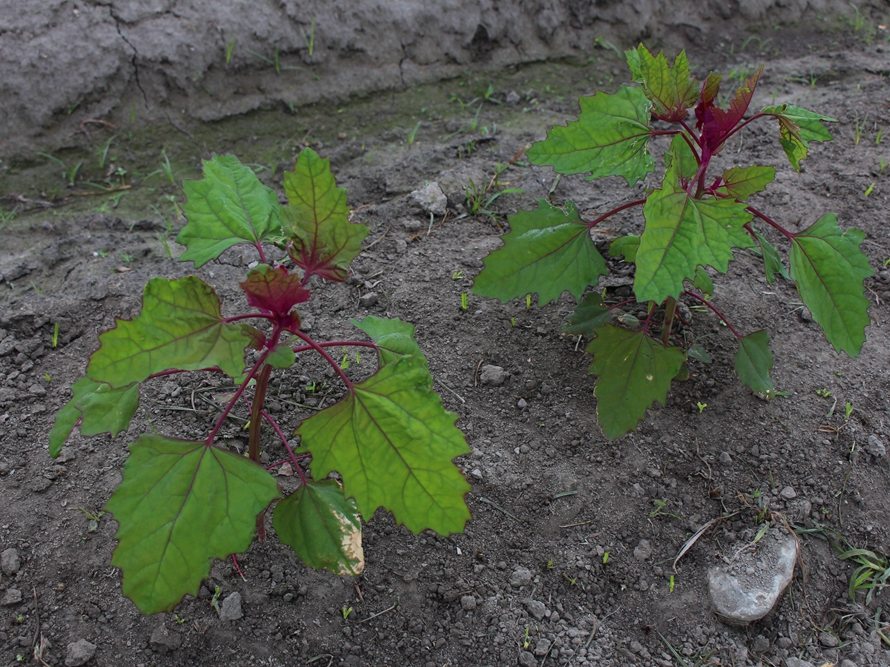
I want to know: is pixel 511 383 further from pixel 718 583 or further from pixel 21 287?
pixel 21 287

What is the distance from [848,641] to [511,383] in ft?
4.34

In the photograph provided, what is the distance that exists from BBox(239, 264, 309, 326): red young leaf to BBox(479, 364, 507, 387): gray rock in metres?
0.95

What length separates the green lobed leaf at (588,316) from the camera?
7.80 ft

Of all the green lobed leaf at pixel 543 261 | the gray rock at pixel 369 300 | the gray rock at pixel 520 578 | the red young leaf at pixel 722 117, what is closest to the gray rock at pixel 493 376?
the green lobed leaf at pixel 543 261

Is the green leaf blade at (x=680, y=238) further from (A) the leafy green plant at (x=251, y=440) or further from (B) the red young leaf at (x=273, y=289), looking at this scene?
(B) the red young leaf at (x=273, y=289)

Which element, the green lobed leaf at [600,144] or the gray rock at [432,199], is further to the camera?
the gray rock at [432,199]

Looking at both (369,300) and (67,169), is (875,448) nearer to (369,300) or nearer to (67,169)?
(369,300)

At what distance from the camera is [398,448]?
163 centimetres

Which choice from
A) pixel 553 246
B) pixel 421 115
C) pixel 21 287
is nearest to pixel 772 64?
pixel 421 115

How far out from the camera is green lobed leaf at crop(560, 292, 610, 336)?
2376 mm

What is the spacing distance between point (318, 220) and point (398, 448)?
63 cm

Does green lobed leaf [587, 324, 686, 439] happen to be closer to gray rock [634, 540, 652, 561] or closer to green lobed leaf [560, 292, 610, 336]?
green lobed leaf [560, 292, 610, 336]

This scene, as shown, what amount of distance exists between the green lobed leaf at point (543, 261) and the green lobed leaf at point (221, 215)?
0.72 m

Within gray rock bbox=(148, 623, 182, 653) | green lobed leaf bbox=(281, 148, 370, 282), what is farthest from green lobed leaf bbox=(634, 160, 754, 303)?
gray rock bbox=(148, 623, 182, 653)
